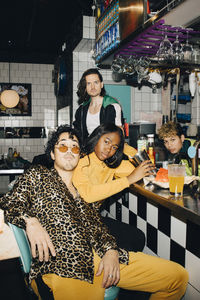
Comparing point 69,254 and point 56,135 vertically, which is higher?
point 56,135

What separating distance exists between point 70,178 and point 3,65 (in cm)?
616

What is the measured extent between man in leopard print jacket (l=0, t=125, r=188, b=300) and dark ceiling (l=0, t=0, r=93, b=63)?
12.4 feet

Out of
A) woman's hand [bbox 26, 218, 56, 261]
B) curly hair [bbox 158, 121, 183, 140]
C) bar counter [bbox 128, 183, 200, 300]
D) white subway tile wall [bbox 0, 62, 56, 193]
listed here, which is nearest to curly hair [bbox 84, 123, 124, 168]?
bar counter [bbox 128, 183, 200, 300]

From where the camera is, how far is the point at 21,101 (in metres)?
7.05

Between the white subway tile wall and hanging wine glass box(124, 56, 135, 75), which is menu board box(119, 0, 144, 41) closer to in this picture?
hanging wine glass box(124, 56, 135, 75)

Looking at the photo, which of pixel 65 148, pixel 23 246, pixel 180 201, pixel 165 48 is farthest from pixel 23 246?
pixel 165 48

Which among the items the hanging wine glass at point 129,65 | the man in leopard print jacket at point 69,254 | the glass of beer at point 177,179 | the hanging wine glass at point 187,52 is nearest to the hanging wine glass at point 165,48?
the hanging wine glass at point 187,52

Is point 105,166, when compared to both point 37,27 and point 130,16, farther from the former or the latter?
point 37,27

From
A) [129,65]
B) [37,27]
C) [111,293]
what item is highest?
[37,27]

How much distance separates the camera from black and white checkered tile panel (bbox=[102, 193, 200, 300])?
4.96 ft

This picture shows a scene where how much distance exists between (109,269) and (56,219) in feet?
1.24

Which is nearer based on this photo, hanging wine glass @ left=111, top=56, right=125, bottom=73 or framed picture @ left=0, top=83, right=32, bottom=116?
hanging wine glass @ left=111, top=56, right=125, bottom=73

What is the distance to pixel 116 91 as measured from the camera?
209 inches

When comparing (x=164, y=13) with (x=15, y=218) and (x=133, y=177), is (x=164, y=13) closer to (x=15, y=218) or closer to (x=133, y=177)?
(x=133, y=177)
